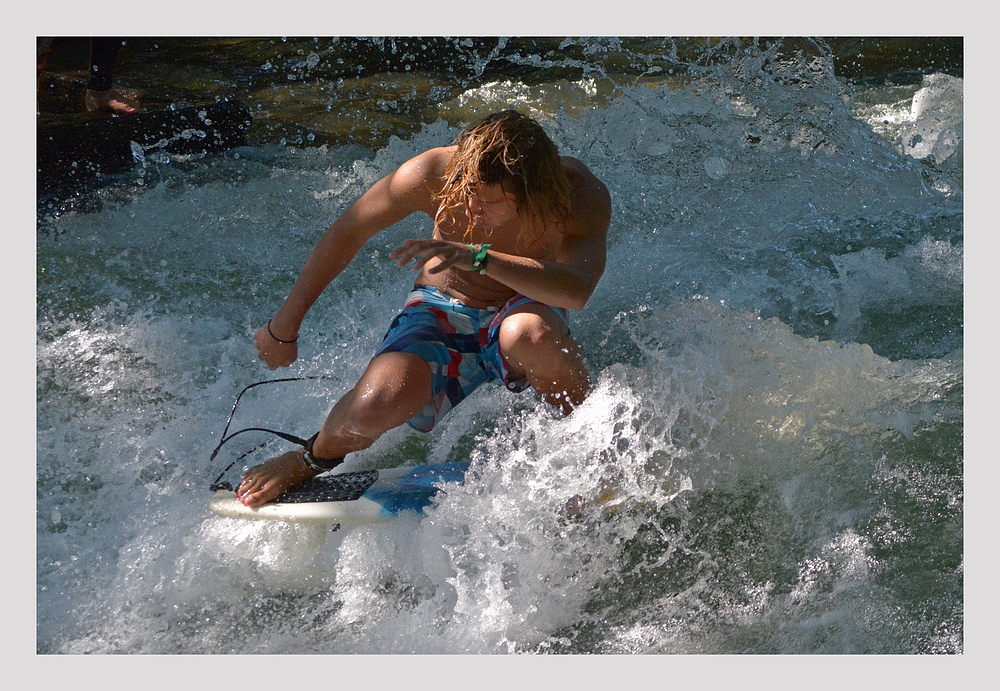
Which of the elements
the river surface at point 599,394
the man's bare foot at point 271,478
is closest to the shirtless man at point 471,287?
the man's bare foot at point 271,478

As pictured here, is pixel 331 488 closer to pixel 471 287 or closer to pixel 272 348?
pixel 272 348

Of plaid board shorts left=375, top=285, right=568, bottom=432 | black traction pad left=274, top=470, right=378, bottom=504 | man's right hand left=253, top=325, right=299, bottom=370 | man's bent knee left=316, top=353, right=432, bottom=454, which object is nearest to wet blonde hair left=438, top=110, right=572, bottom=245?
plaid board shorts left=375, top=285, right=568, bottom=432

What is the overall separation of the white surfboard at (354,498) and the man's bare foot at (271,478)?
2 cm

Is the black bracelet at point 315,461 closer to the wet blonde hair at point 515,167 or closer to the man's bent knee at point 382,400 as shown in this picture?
the man's bent knee at point 382,400

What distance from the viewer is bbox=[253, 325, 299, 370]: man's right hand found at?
8.61 ft

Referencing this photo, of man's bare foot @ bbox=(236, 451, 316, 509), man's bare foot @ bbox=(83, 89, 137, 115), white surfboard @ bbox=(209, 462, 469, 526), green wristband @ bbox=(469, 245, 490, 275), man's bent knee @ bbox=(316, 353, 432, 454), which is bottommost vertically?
white surfboard @ bbox=(209, 462, 469, 526)

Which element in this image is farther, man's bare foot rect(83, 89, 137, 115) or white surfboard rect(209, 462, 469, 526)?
man's bare foot rect(83, 89, 137, 115)

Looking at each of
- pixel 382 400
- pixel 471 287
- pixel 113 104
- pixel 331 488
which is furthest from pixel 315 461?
pixel 113 104

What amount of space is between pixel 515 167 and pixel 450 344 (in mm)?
612

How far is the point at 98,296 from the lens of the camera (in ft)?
11.7

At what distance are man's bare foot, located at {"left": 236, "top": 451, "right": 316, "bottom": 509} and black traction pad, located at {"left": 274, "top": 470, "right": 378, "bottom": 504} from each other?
22mm

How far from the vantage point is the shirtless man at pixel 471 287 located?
2.17m

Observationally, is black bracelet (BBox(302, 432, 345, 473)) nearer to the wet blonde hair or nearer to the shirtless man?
the shirtless man

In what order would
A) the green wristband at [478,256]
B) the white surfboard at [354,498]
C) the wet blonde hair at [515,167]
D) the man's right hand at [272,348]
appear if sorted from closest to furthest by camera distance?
the green wristband at [478,256], the wet blonde hair at [515,167], the white surfboard at [354,498], the man's right hand at [272,348]
